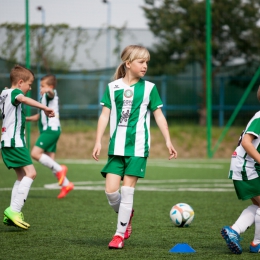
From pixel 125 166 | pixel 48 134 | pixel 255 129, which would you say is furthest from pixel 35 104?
pixel 48 134

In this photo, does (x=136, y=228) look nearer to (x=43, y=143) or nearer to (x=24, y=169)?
(x=24, y=169)

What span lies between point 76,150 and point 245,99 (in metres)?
4.79

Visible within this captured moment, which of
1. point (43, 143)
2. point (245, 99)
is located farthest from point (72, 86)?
point (43, 143)

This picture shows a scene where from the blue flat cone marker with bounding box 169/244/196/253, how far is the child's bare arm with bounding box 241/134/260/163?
0.82 metres

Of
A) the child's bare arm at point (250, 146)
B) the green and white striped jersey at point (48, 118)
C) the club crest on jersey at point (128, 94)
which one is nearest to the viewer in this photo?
the child's bare arm at point (250, 146)

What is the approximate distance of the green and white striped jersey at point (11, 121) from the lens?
6102 millimetres

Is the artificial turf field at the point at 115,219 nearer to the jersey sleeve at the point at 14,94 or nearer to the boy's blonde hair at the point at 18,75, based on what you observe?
the jersey sleeve at the point at 14,94

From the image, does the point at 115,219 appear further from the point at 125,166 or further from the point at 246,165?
the point at 246,165

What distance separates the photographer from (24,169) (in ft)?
20.4

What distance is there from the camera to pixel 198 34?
18219 millimetres

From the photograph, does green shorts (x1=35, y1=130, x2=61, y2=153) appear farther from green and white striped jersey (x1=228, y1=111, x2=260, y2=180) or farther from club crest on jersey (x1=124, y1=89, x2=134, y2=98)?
green and white striped jersey (x1=228, y1=111, x2=260, y2=180)

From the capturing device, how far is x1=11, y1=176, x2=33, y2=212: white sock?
233 inches

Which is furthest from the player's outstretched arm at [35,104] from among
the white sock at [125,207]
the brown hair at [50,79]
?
the brown hair at [50,79]

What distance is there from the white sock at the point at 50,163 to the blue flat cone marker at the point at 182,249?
440cm
